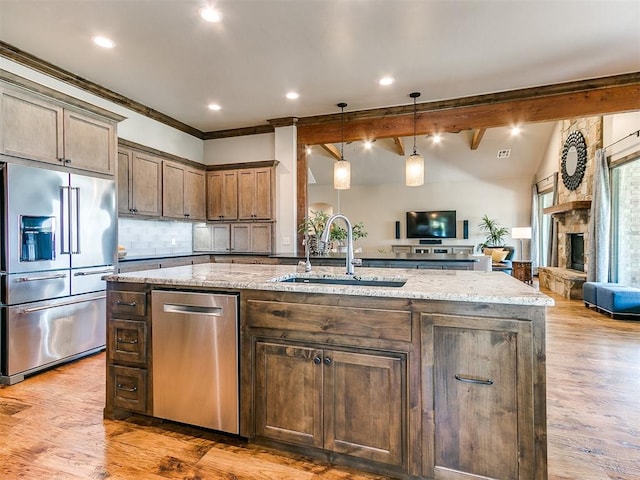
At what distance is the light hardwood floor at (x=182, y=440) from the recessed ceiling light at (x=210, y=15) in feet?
9.28

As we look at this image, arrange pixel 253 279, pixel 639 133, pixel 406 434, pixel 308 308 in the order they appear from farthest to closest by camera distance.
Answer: pixel 639 133 → pixel 253 279 → pixel 308 308 → pixel 406 434

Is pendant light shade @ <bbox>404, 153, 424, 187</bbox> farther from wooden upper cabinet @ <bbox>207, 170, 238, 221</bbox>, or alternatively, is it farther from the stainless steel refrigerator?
the stainless steel refrigerator

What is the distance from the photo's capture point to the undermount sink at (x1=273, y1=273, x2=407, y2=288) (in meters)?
2.20

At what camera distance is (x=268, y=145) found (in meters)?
5.55

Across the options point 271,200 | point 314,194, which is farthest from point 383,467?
point 314,194

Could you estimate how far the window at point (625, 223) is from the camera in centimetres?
527

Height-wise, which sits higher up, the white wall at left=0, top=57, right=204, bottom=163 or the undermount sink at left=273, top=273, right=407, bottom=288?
the white wall at left=0, top=57, right=204, bottom=163

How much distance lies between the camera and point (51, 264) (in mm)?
3088

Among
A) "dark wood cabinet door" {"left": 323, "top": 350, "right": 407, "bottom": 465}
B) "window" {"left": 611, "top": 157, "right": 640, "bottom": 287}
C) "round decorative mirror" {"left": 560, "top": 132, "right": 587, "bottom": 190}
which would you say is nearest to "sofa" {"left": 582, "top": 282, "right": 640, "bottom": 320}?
"window" {"left": 611, "top": 157, "right": 640, "bottom": 287}

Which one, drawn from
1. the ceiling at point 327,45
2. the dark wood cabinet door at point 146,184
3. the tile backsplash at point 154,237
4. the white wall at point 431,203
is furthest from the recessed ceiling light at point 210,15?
the white wall at point 431,203

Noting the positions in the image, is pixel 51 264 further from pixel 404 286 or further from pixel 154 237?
pixel 404 286

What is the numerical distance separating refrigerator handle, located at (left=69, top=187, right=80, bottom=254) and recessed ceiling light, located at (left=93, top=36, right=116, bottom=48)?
1.27 metres

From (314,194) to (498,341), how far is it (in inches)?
421

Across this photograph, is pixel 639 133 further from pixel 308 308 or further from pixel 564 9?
pixel 308 308
